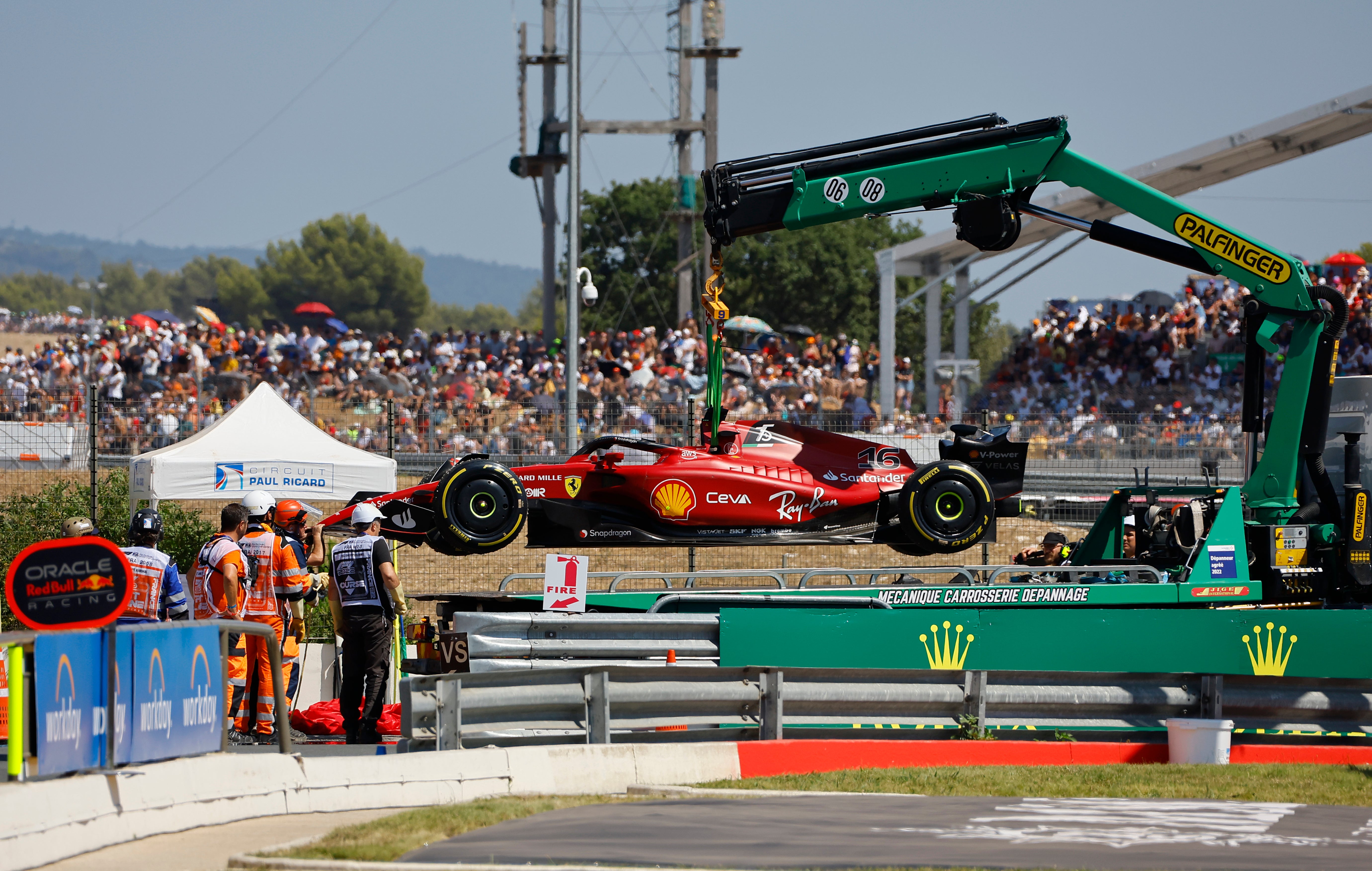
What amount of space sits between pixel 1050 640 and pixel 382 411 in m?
11.1

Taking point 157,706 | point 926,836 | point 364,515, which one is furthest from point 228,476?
point 926,836

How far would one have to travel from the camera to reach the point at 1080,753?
9094 mm

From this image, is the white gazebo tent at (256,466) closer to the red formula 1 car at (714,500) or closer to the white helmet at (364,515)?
the red formula 1 car at (714,500)

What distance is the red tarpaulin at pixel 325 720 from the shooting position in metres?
9.89

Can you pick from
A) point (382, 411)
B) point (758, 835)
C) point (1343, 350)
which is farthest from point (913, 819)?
point (1343, 350)

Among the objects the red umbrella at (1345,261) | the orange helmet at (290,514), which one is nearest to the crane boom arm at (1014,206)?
the orange helmet at (290,514)

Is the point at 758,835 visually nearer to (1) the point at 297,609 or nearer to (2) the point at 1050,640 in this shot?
(2) the point at 1050,640

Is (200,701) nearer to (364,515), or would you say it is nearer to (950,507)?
(364,515)

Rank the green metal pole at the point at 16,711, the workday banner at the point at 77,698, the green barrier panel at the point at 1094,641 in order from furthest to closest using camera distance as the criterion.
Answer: the green barrier panel at the point at 1094,641 < the workday banner at the point at 77,698 < the green metal pole at the point at 16,711

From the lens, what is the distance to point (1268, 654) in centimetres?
939

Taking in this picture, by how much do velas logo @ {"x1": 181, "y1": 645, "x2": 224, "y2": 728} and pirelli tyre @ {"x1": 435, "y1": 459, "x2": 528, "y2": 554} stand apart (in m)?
4.39

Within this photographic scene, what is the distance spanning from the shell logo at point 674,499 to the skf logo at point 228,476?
4337 mm

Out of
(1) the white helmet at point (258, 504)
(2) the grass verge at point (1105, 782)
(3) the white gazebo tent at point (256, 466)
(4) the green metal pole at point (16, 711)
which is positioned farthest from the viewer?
(3) the white gazebo tent at point (256, 466)

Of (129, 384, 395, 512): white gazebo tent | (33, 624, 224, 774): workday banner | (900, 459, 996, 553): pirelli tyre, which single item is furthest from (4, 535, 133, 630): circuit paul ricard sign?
(129, 384, 395, 512): white gazebo tent
